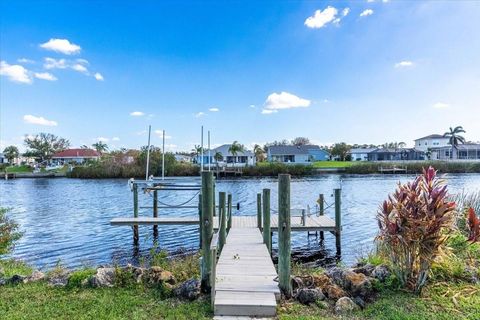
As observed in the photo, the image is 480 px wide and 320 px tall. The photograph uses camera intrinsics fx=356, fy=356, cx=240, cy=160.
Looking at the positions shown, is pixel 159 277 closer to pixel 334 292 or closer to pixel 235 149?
→ pixel 334 292

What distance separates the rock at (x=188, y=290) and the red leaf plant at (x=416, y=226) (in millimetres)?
3191

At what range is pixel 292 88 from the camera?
33.7 meters

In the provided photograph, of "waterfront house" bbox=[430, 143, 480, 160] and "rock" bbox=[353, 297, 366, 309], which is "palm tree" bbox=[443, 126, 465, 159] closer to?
"waterfront house" bbox=[430, 143, 480, 160]

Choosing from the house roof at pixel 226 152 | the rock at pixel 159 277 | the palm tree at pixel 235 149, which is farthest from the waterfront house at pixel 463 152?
Result: the rock at pixel 159 277

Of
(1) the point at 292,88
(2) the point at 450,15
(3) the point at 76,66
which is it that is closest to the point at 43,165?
(3) the point at 76,66

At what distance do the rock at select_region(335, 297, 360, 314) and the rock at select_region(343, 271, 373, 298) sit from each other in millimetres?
364

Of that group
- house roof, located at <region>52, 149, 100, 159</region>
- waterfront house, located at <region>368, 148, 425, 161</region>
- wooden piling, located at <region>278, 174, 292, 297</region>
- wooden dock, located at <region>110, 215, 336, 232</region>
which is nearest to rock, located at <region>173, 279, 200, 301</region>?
wooden piling, located at <region>278, 174, 292, 297</region>

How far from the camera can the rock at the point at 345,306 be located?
5.15 metres

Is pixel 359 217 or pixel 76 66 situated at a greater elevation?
pixel 76 66

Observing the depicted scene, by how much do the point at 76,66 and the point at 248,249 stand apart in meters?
25.1

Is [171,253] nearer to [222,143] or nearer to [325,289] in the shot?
[325,289]

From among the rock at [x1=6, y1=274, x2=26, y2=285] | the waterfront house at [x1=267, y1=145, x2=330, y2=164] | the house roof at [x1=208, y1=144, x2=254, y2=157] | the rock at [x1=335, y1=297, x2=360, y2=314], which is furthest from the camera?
the waterfront house at [x1=267, y1=145, x2=330, y2=164]

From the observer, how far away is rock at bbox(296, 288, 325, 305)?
219 inches

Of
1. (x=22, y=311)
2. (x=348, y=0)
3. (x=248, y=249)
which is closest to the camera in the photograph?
(x=22, y=311)
